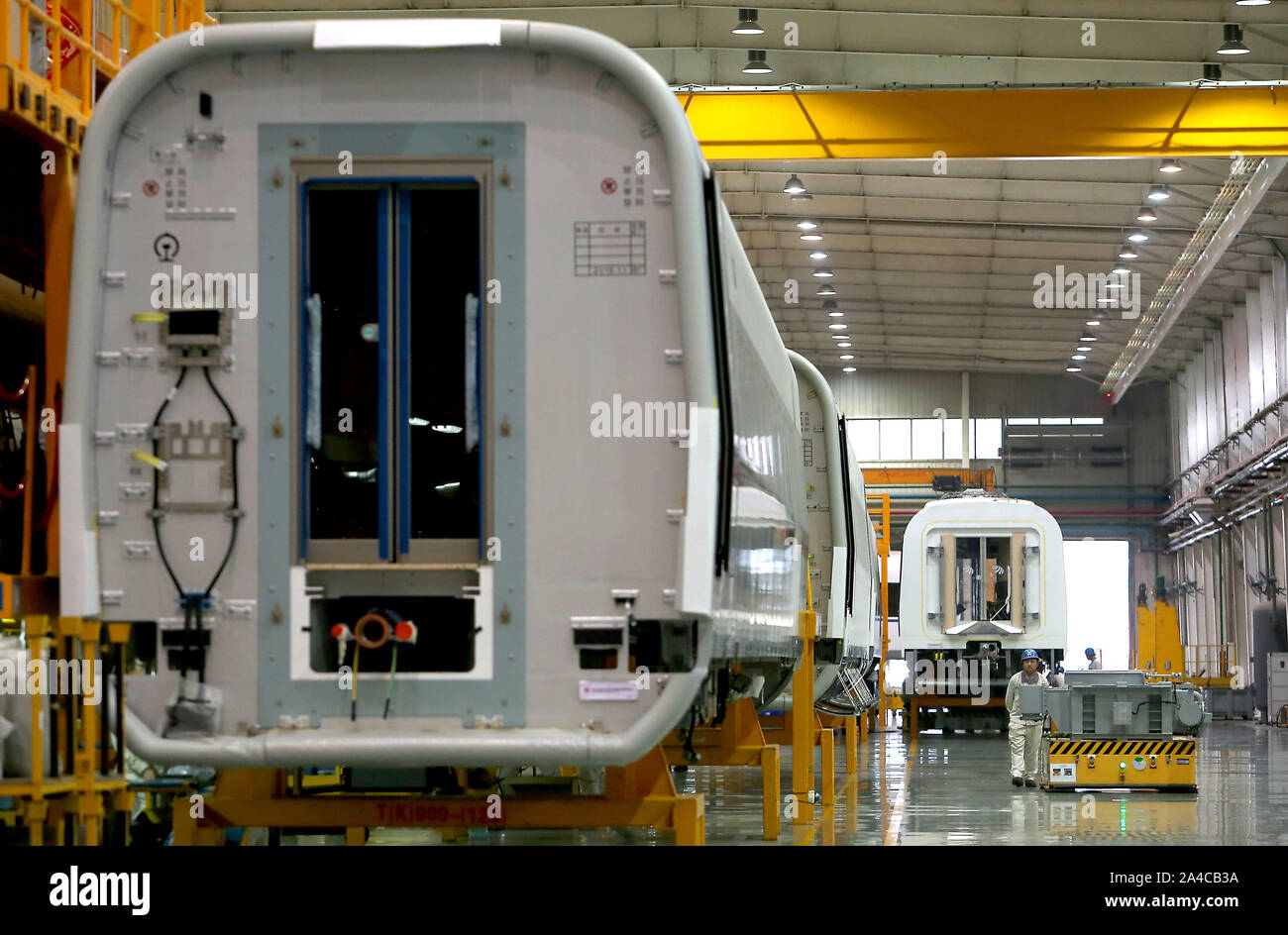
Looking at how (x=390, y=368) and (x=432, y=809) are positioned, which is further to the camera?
(x=432, y=809)

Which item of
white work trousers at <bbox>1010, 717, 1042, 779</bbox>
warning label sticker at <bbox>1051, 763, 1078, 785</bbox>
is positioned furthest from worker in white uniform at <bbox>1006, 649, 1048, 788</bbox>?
warning label sticker at <bbox>1051, 763, 1078, 785</bbox>

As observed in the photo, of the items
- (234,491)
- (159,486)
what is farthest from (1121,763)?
(159,486)

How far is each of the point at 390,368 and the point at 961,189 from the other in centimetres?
2584

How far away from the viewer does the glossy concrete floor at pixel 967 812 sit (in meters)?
12.6

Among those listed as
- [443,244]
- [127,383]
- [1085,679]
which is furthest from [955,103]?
[127,383]

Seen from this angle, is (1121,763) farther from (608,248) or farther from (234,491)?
(234,491)

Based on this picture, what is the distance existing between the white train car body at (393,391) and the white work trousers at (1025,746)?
473 inches

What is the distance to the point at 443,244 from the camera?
7625 millimetres

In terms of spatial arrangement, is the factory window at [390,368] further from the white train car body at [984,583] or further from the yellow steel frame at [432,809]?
the white train car body at [984,583]

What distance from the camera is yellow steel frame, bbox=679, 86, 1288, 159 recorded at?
70.1ft

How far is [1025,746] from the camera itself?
18.0 m

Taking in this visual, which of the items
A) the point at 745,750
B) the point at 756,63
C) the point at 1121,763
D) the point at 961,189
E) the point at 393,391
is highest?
the point at 961,189
